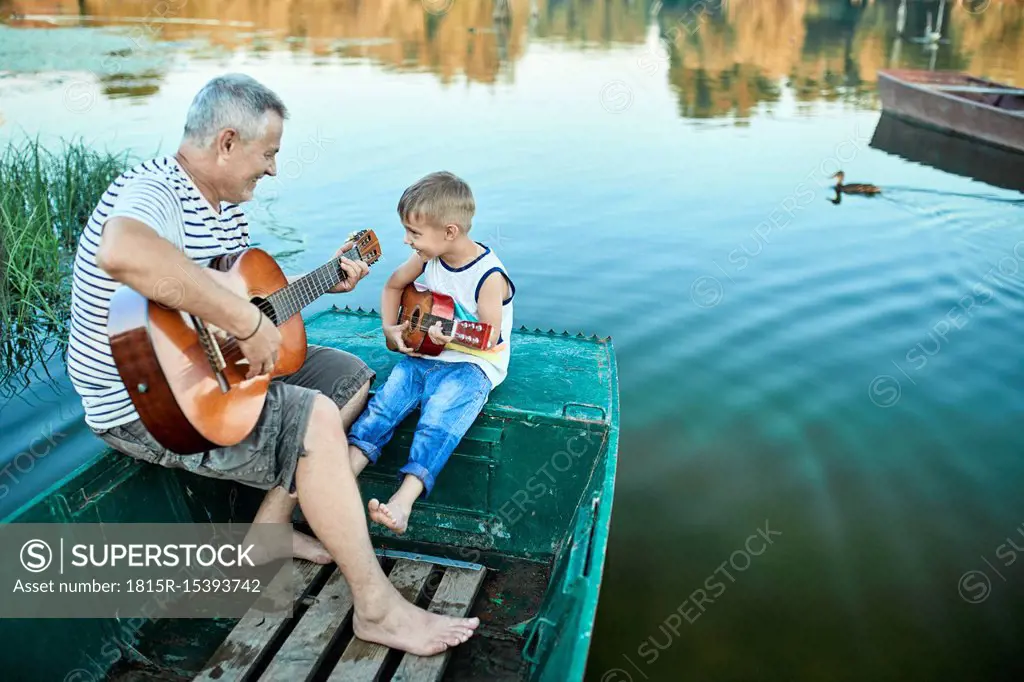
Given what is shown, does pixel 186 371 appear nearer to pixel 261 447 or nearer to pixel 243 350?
pixel 243 350

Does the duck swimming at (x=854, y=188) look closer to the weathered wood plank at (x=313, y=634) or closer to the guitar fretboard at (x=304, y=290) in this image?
the guitar fretboard at (x=304, y=290)

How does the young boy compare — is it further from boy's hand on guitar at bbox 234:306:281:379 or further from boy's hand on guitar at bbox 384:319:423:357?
boy's hand on guitar at bbox 234:306:281:379

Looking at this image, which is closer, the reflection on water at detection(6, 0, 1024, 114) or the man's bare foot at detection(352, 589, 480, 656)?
the man's bare foot at detection(352, 589, 480, 656)

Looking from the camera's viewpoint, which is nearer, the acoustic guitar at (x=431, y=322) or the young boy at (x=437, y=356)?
the young boy at (x=437, y=356)

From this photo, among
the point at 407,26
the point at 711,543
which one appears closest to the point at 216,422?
the point at 711,543

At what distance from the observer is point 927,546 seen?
4.39 metres

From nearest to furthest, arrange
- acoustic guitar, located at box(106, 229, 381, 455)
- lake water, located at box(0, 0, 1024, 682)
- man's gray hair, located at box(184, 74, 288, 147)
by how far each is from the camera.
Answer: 1. acoustic guitar, located at box(106, 229, 381, 455)
2. man's gray hair, located at box(184, 74, 288, 147)
3. lake water, located at box(0, 0, 1024, 682)

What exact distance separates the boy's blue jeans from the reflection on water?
14.3 metres

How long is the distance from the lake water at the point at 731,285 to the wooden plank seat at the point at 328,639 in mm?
986

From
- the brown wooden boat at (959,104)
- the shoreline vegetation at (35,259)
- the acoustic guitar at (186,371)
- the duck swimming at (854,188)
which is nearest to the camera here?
the acoustic guitar at (186,371)

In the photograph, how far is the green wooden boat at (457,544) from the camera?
2684mm

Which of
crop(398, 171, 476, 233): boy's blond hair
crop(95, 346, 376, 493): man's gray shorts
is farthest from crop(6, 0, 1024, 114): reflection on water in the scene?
crop(95, 346, 376, 493): man's gray shorts

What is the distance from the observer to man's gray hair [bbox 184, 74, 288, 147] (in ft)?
8.68

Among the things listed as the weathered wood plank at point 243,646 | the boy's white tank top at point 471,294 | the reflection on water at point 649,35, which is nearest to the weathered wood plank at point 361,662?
the weathered wood plank at point 243,646
